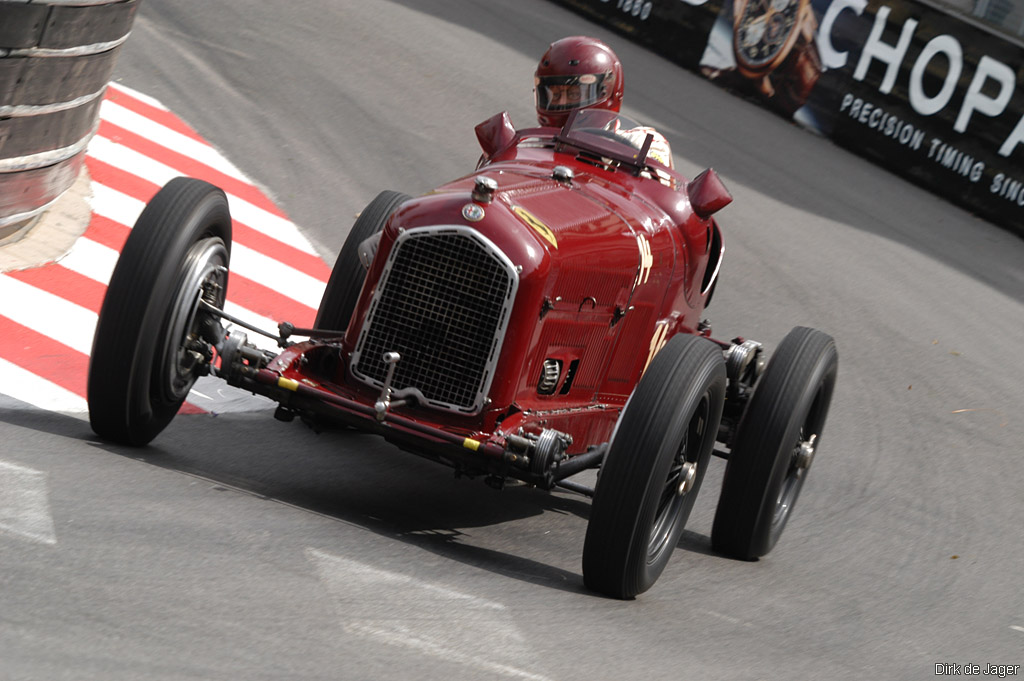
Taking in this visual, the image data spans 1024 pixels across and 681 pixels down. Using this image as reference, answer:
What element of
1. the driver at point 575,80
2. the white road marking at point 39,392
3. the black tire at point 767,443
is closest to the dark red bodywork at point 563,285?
the driver at point 575,80

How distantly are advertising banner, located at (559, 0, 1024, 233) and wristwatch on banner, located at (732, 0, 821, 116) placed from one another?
0.5 inches

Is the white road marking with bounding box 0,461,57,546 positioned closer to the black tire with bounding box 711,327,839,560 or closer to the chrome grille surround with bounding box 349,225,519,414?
the chrome grille surround with bounding box 349,225,519,414

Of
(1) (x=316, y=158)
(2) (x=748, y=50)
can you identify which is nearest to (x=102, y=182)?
(1) (x=316, y=158)

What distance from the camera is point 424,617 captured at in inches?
162

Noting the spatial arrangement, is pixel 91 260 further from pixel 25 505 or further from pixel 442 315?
pixel 25 505

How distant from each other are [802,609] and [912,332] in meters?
5.47

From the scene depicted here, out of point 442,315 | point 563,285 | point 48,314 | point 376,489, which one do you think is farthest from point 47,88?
point 563,285

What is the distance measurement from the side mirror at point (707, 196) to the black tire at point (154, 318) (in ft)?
7.58

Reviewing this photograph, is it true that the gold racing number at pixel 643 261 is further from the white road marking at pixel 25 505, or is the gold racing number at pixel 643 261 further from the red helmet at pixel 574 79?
the white road marking at pixel 25 505

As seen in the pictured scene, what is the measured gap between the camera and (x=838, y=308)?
1062 centimetres

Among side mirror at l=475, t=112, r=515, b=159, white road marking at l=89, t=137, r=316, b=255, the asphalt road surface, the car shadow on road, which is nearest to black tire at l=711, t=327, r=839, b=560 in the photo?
the asphalt road surface

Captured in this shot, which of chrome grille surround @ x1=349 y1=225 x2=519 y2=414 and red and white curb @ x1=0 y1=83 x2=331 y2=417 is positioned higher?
chrome grille surround @ x1=349 y1=225 x2=519 y2=414

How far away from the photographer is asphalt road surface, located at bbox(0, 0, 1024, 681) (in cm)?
382

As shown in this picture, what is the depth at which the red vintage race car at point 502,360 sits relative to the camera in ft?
15.9
